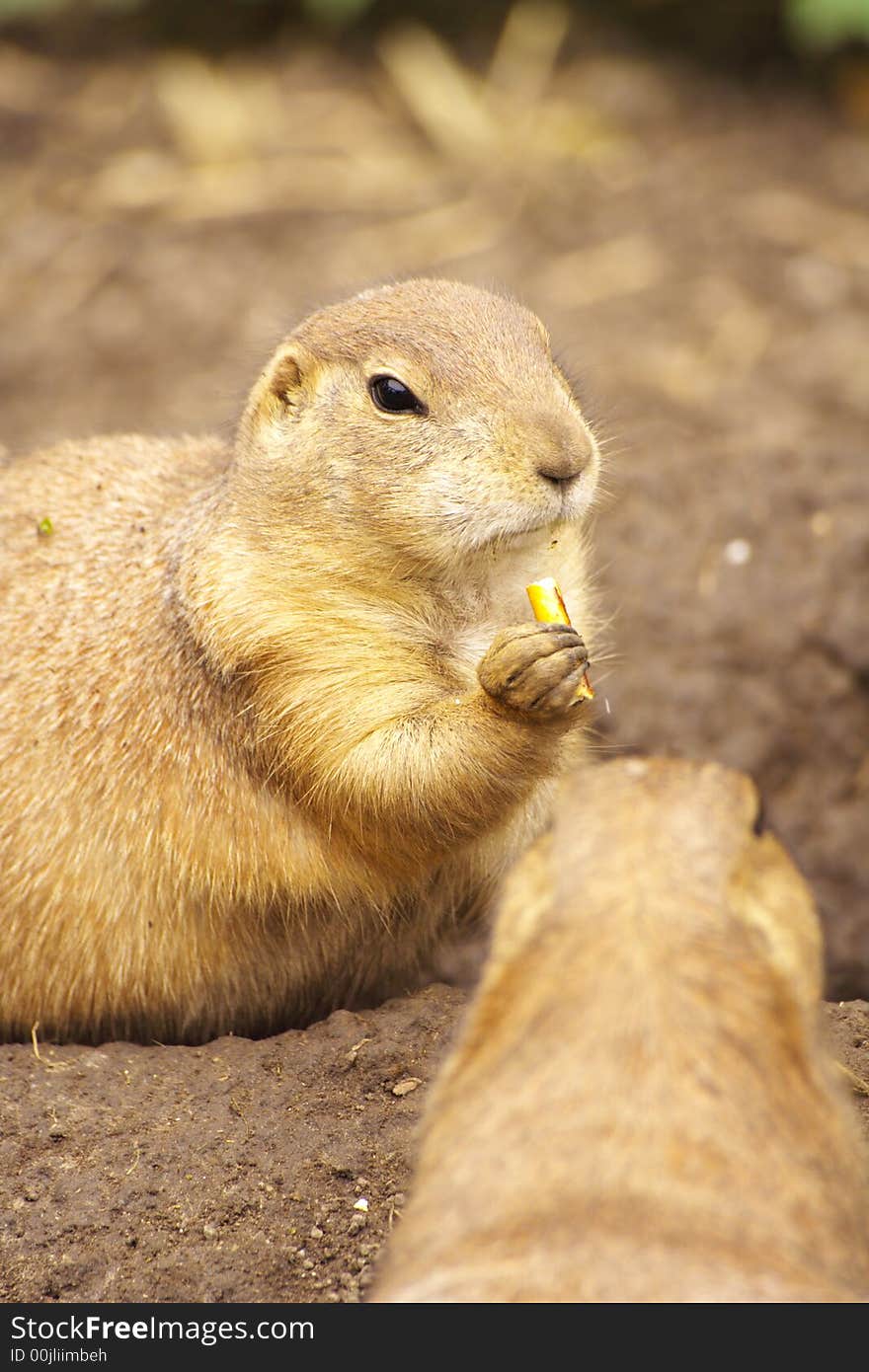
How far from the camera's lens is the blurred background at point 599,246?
19.9 feet

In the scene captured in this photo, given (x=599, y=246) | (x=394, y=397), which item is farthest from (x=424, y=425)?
(x=599, y=246)

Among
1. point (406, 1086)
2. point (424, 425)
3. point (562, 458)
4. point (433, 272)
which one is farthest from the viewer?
point (433, 272)

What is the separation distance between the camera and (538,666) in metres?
3.62

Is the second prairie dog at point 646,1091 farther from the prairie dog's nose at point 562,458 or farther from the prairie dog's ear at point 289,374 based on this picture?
the prairie dog's ear at point 289,374

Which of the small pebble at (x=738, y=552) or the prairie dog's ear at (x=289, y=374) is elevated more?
the prairie dog's ear at (x=289, y=374)

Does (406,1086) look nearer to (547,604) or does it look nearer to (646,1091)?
(547,604)

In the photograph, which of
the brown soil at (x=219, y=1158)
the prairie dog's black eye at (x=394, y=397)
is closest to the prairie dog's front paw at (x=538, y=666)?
the prairie dog's black eye at (x=394, y=397)

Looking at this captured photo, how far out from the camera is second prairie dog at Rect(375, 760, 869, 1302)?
77.5 inches

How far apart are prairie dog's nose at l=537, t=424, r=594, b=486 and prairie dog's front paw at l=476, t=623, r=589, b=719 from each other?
36 centimetres

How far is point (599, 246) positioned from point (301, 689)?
556 cm

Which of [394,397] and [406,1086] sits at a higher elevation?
[394,397]

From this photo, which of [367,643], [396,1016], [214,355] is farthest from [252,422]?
[214,355]

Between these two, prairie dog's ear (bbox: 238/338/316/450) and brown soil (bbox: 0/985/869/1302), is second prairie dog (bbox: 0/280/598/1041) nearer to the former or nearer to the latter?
prairie dog's ear (bbox: 238/338/316/450)

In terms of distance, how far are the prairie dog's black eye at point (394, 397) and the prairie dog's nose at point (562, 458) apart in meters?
0.40
